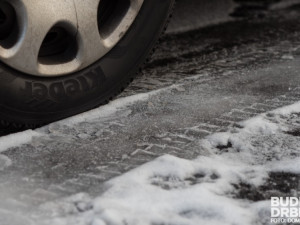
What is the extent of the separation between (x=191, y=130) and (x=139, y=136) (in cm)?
22

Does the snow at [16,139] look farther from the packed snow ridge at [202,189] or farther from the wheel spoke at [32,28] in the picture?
the packed snow ridge at [202,189]

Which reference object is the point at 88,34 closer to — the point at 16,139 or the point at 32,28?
the point at 32,28

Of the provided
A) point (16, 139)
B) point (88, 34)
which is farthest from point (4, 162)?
point (88, 34)

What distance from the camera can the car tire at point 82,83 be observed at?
212 cm

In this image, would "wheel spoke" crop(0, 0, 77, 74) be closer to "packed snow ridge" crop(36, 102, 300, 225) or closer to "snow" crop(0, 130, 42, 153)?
"snow" crop(0, 130, 42, 153)

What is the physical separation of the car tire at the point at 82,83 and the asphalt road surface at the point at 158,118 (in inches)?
2.5

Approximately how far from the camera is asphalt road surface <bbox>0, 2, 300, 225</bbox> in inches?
71.7

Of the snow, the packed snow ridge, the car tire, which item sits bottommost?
the packed snow ridge

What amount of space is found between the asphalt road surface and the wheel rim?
0.26 meters

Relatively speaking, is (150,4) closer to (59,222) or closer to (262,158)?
(262,158)

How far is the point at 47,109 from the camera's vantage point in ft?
7.33

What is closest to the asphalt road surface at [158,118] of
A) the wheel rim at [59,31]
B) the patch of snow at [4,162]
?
the patch of snow at [4,162]

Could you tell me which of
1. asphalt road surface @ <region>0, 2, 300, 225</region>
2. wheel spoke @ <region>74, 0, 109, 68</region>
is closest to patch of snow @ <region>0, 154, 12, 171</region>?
asphalt road surface @ <region>0, 2, 300, 225</region>

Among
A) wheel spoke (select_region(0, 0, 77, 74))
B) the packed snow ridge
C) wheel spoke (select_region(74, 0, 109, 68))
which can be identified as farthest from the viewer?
wheel spoke (select_region(74, 0, 109, 68))
